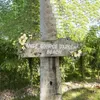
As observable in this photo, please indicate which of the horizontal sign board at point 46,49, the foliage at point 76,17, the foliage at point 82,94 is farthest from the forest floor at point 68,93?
the horizontal sign board at point 46,49

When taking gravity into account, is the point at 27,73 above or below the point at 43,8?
below

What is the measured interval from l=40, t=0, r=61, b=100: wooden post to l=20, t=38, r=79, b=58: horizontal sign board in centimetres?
8

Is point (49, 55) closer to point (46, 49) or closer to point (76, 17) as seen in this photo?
point (46, 49)

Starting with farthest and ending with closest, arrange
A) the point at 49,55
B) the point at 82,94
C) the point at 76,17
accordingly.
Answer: the point at 82,94 < the point at 76,17 < the point at 49,55

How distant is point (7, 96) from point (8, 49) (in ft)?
3.70

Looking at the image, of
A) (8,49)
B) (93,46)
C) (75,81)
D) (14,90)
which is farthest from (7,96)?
(93,46)

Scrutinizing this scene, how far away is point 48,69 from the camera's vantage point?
7.80ft

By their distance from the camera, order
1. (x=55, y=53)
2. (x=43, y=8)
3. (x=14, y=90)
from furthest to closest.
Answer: (x=14, y=90), (x=43, y=8), (x=55, y=53)

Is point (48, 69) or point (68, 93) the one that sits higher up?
point (48, 69)

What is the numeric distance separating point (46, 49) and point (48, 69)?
21 cm

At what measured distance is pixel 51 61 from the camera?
2.39 metres

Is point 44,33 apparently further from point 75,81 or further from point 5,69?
point 75,81

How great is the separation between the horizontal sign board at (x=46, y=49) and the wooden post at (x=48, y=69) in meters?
0.08

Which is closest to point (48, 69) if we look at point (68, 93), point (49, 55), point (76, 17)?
point (49, 55)
